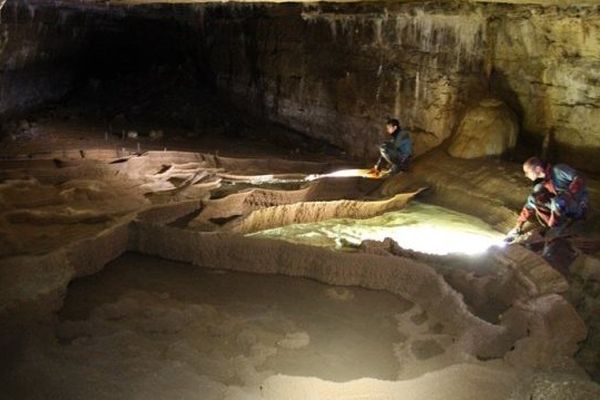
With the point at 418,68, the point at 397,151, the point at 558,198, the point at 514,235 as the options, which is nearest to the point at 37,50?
the point at 418,68

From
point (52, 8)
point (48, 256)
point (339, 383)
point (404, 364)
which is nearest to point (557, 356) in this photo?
point (404, 364)

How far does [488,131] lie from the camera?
9984mm

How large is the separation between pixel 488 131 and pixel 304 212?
12.7ft

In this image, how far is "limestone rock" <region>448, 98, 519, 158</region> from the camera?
32.7 feet

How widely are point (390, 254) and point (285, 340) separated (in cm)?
198

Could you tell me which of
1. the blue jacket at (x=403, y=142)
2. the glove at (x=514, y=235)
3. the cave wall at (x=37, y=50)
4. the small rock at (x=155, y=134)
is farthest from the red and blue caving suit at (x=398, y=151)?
the cave wall at (x=37, y=50)

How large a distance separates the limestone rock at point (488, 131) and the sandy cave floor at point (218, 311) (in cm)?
40

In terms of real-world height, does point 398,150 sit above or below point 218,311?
above

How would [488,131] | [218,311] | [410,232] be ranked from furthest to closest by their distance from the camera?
[488,131], [410,232], [218,311]

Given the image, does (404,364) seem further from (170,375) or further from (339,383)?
(170,375)

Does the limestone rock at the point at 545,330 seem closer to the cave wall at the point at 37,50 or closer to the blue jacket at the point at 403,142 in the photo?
the blue jacket at the point at 403,142

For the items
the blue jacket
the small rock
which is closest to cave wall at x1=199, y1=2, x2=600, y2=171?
the blue jacket

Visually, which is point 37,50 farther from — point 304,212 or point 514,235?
point 514,235

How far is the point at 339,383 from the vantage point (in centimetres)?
444
